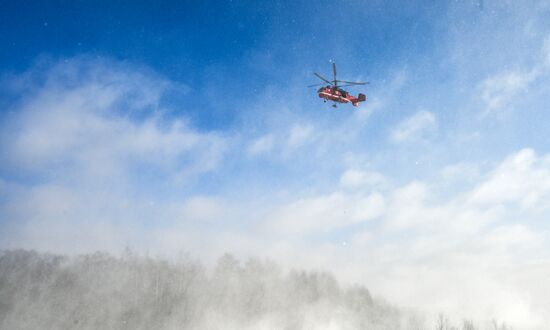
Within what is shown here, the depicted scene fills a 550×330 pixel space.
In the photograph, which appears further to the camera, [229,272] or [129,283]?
[229,272]

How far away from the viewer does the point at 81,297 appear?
148875 mm

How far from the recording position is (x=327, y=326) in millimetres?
181500

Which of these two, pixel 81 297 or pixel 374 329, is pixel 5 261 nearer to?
pixel 81 297

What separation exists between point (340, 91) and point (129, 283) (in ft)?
497

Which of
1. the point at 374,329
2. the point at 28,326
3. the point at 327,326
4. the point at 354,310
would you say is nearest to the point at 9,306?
the point at 28,326

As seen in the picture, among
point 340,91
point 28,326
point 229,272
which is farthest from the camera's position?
point 229,272

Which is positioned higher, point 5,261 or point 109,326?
point 5,261

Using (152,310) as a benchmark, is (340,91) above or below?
above

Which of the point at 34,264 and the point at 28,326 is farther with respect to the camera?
the point at 34,264

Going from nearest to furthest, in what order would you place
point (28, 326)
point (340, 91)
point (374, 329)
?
point (340, 91) → point (28, 326) → point (374, 329)

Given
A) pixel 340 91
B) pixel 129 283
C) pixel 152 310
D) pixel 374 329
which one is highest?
pixel 340 91

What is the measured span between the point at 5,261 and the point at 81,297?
43003 millimetres

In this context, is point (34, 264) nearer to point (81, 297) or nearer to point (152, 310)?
point (81, 297)

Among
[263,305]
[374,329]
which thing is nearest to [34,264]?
[263,305]
